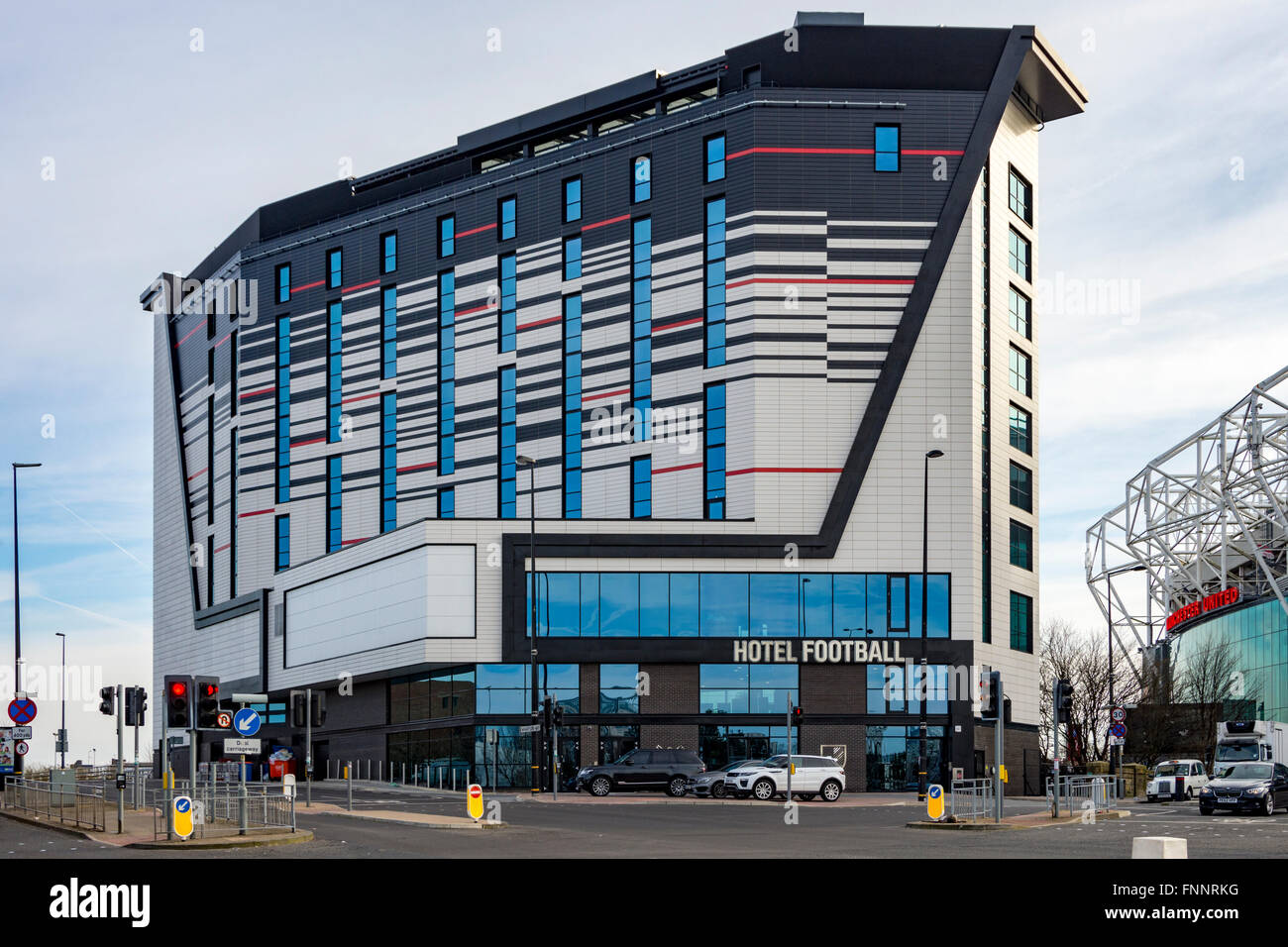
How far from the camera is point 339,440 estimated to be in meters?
90.4

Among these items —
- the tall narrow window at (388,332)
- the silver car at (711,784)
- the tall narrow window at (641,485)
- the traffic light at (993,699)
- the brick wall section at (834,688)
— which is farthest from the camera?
the tall narrow window at (388,332)

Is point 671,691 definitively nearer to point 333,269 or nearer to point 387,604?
point 387,604

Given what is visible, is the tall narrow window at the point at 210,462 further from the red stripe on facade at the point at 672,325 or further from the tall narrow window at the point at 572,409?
the red stripe on facade at the point at 672,325

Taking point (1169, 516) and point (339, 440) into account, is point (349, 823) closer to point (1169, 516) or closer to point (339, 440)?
point (339, 440)

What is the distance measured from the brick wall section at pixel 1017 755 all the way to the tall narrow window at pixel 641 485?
64.1 feet

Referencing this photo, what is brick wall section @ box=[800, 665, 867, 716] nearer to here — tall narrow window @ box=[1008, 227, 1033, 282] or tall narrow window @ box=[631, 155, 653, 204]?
tall narrow window @ box=[1008, 227, 1033, 282]

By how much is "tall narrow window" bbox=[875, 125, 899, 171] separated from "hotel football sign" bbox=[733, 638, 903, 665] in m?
22.0

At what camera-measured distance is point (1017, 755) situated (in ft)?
239

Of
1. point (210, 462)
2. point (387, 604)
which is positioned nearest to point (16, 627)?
point (387, 604)

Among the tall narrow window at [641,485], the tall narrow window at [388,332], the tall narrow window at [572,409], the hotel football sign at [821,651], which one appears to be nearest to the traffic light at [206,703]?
the hotel football sign at [821,651]

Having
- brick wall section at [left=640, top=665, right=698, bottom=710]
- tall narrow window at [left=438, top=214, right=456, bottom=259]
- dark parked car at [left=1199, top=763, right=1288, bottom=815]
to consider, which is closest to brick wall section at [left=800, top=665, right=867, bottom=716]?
brick wall section at [left=640, top=665, right=698, bottom=710]

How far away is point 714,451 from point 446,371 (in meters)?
19.3

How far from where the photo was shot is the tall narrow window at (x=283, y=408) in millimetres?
93188
